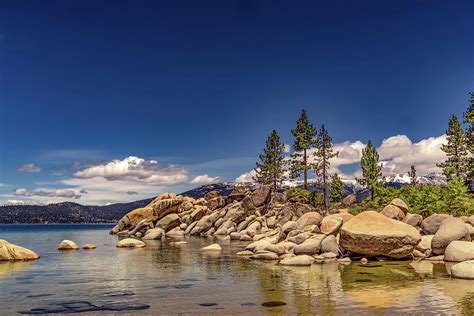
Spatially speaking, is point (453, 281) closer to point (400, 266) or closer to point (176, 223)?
point (400, 266)

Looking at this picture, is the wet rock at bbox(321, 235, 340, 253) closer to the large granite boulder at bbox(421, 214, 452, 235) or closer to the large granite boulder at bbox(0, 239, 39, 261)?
the large granite boulder at bbox(421, 214, 452, 235)

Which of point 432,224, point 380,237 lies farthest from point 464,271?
point 432,224

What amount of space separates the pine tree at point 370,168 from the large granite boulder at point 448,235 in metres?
44.8

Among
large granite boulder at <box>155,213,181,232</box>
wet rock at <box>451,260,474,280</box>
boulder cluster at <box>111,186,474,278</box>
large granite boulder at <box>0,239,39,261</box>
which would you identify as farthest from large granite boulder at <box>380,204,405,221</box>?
large granite boulder at <box>155,213,181,232</box>

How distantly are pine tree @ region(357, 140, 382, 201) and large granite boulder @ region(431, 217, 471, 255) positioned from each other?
44.8 m

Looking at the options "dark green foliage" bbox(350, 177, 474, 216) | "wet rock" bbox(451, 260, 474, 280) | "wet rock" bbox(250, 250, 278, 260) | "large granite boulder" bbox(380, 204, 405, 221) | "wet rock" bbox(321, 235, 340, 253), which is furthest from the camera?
"dark green foliage" bbox(350, 177, 474, 216)

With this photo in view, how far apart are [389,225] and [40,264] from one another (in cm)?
2786

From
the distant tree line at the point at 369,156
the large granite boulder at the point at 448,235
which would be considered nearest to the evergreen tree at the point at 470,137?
the distant tree line at the point at 369,156

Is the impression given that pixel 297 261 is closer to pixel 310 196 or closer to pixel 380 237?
pixel 380 237

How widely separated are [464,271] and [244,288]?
39.7 feet

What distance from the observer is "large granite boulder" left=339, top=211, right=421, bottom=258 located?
3150cm

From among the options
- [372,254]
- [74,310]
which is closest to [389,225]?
[372,254]

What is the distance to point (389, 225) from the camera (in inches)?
1256

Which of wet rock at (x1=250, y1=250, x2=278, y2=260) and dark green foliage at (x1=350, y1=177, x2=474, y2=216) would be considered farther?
dark green foliage at (x1=350, y1=177, x2=474, y2=216)
